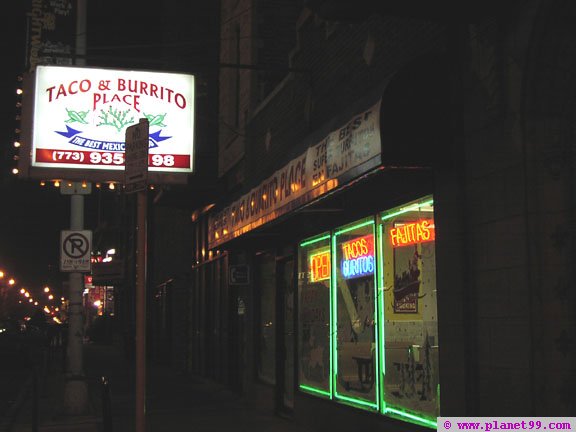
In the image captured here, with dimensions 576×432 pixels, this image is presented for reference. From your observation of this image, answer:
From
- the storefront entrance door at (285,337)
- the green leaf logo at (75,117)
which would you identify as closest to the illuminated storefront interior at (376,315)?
the storefront entrance door at (285,337)

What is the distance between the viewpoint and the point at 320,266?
34.8 feet

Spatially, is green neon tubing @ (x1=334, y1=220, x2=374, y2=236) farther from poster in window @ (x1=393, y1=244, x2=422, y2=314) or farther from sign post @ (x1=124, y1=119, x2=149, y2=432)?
sign post @ (x1=124, y1=119, x2=149, y2=432)

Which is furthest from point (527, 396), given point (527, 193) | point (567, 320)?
point (527, 193)

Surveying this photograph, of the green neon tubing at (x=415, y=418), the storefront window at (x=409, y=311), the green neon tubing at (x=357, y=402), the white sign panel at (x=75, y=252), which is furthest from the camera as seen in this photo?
the white sign panel at (x=75, y=252)

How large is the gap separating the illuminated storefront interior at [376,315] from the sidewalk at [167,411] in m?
1.35

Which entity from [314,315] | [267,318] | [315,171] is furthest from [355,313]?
[267,318]

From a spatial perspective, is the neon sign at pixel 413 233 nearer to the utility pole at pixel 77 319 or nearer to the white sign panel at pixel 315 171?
the white sign panel at pixel 315 171

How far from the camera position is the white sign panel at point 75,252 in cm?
1301

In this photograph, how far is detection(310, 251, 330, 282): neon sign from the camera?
33.9 ft

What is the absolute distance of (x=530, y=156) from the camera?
5.86 m

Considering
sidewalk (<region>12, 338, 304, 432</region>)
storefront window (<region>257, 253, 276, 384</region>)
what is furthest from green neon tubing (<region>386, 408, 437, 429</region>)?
storefront window (<region>257, 253, 276, 384</region>)

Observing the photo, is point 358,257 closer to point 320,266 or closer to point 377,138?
point 320,266

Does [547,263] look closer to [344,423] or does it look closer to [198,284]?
[344,423]

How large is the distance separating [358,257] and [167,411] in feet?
18.4
